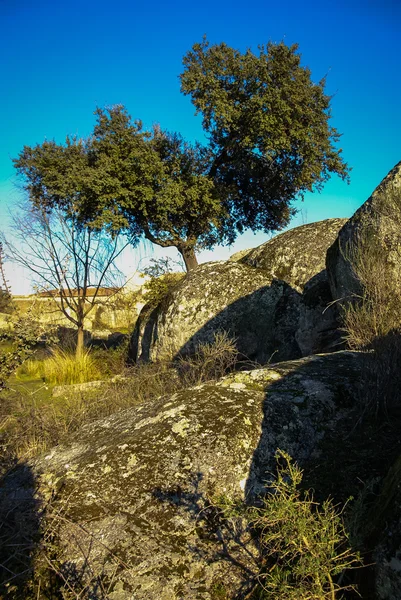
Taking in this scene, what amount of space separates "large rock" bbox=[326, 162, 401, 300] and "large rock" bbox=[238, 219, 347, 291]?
2.72 m

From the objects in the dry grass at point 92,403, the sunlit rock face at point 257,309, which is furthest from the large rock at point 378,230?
the dry grass at point 92,403

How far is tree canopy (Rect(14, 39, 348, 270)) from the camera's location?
1338cm

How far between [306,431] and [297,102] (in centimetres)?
1352

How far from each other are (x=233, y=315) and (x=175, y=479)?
515 centimetres

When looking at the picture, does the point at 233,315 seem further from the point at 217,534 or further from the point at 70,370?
the point at 217,534

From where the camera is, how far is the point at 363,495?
1.89 m

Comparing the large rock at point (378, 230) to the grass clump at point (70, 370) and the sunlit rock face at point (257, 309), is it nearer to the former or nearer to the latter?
the sunlit rock face at point (257, 309)

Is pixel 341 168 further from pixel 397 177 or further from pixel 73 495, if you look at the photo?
pixel 73 495

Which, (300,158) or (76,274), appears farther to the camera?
(300,158)

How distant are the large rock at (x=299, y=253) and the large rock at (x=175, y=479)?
16.7 ft

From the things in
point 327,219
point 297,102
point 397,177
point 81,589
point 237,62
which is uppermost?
point 237,62

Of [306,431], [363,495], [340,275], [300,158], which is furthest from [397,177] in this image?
[300,158]

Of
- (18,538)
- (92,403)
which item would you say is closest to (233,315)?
(92,403)

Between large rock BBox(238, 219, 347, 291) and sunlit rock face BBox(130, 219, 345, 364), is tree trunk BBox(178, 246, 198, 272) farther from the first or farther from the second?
sunlit rock face BBox(130, 219, 345, 364)
